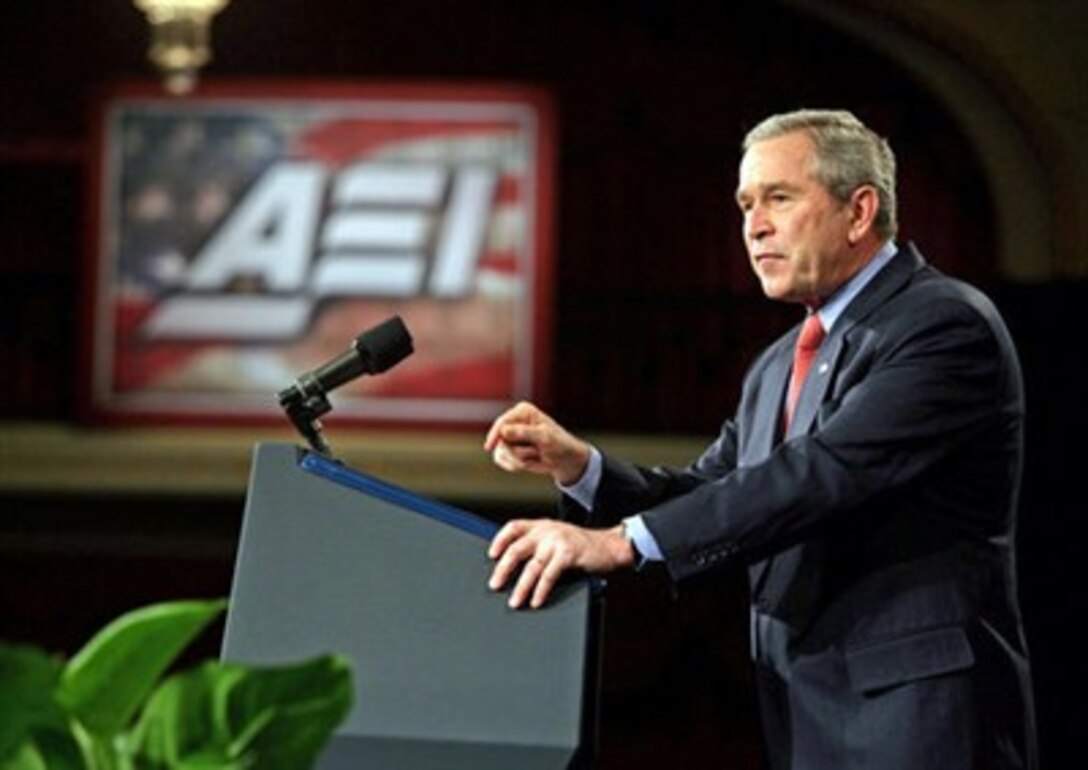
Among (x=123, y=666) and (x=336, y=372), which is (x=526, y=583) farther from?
(x=123, y=666)

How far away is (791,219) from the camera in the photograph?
1.93 meters

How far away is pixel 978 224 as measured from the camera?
7.18 metres

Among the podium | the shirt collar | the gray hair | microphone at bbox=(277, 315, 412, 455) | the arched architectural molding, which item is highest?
the arched architectural molding

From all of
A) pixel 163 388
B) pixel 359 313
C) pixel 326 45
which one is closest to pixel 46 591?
pixel 163 388

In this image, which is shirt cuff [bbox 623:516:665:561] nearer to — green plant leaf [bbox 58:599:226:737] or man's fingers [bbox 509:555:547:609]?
man's fingers [bbox 509:555:547:609]

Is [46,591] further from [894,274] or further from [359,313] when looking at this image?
[894,274]

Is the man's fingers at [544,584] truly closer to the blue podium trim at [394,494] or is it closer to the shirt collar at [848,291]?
the blue podium trim at [394,494]

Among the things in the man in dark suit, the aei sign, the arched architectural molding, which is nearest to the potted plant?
the man in dark suit

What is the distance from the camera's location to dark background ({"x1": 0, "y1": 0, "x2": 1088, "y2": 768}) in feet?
23.4

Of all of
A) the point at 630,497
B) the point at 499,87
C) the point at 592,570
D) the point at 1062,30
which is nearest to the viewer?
the point at 592,570

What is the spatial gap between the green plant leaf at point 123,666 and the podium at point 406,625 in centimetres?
69

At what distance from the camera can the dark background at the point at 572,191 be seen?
23.4ft

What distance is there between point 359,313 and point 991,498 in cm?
540

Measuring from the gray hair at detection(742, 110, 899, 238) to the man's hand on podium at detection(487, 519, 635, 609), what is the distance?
486 mm
